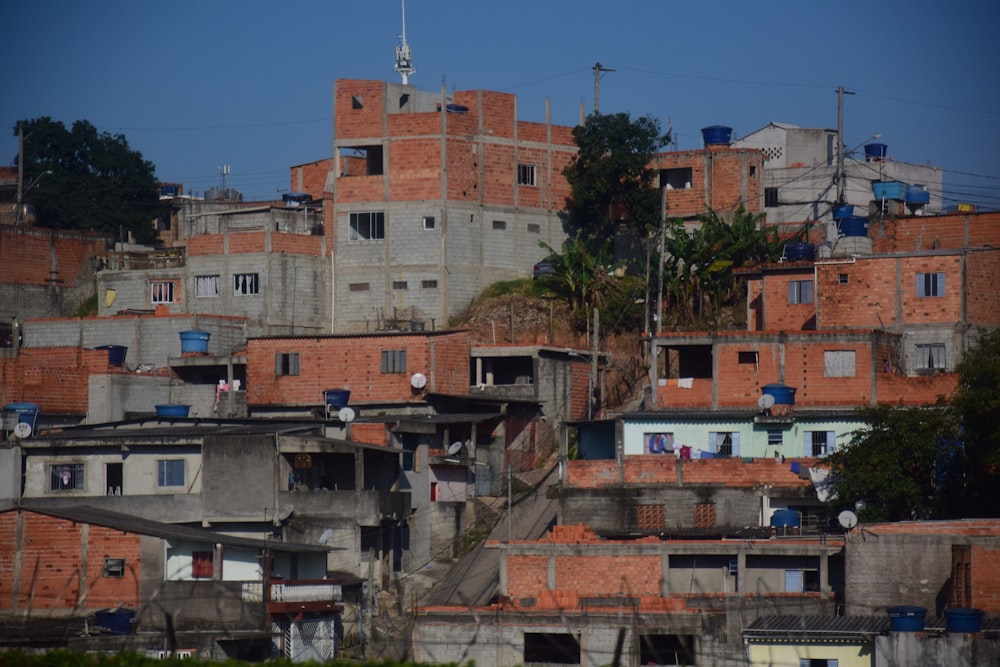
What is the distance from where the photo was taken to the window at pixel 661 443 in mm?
48750

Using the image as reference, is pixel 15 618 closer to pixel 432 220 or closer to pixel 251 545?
pixel 251 545

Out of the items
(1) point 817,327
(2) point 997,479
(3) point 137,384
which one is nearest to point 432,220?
(3) point 137,384

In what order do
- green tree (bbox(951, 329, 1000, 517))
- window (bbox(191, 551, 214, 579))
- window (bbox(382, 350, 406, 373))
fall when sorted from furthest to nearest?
window (bbox(382, 350, 406, 373)) < green tree (bbox(951, 329, 1000, 517)) < window (bbox(191, 551, 214, 579))

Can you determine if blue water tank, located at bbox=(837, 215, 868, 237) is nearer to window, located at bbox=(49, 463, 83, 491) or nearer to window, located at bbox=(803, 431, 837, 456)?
window, located at bbox=(803, 431, 837, 456)

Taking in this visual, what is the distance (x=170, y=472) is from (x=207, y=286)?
18471 mm

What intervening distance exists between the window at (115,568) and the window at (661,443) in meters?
16.1

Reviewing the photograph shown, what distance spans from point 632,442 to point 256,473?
37.1ft

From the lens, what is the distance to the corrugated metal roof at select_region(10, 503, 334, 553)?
39.8 m

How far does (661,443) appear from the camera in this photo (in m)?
48.8

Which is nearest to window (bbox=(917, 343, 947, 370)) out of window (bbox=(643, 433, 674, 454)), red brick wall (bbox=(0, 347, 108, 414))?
window (bbox=(643, 433, 674, 454))

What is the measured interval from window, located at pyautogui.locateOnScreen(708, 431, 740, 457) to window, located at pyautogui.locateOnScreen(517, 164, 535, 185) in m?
16.9

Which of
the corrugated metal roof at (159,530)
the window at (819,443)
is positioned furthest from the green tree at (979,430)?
the corrugated metal roof at (159,530)

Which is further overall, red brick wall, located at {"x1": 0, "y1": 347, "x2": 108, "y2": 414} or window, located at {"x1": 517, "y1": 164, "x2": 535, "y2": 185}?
window, located at {"x1": 517, "y1": 164, "x2": 535, "y2": 185}

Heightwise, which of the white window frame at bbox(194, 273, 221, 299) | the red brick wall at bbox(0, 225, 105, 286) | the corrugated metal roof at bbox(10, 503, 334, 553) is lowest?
the corrugated metal roof at bbox(10, 503, 334, 553)
